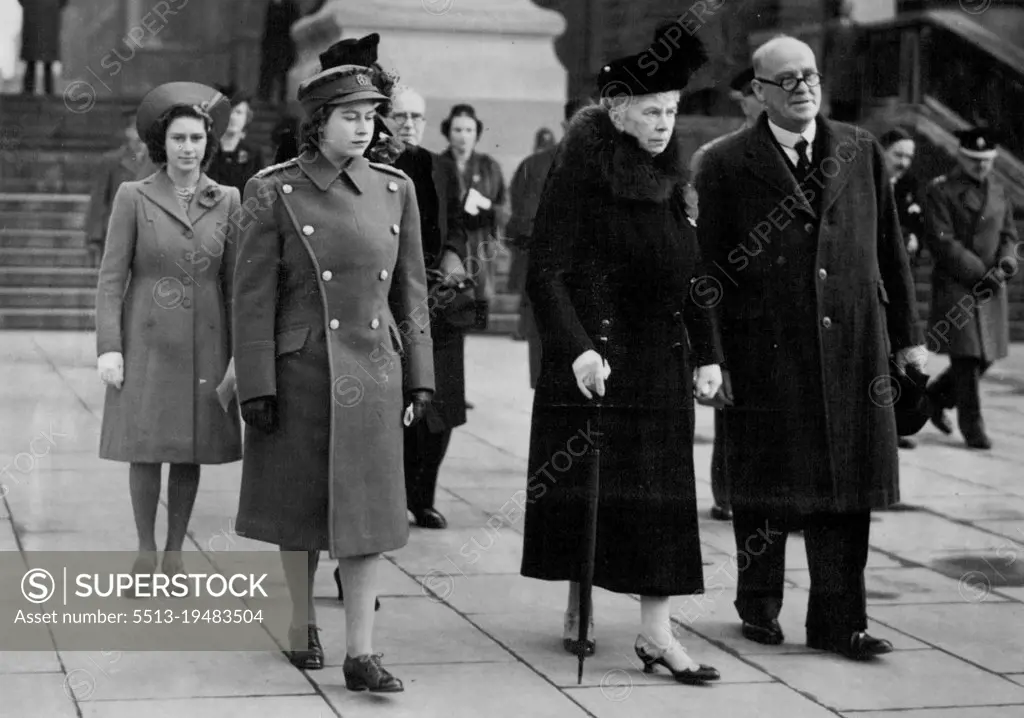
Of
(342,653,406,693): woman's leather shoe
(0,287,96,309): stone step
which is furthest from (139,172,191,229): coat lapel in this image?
(0,287,96,309): stone step

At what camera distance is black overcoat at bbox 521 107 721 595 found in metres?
5.85

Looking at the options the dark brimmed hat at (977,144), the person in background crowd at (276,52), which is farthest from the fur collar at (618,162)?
the person in background crowd at (276,52)

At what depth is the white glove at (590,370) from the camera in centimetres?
572

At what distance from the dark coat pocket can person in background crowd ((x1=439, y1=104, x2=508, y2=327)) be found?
4423 mm

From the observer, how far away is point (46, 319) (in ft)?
56.4

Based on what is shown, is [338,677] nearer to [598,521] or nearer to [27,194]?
[598,521]

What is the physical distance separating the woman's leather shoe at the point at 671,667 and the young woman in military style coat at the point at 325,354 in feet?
2.79

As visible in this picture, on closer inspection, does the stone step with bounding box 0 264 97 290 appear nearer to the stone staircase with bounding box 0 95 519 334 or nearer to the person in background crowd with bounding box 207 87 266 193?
the stone staircase with bounding box 0 95 519 334

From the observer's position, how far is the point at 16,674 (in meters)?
5.59

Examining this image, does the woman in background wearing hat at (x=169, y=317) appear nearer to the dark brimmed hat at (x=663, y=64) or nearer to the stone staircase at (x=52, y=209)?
the dark brimmed hat at (x=663, y=64)

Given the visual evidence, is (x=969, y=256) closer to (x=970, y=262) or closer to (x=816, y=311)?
(x=970, y=262)

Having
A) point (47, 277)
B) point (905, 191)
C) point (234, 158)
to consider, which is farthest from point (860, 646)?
point (47, 277)

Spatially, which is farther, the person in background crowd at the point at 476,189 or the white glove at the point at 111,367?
the person in background crowd at the point at 476,189

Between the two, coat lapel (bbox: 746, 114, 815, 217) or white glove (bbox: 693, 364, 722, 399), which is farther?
coat lapel (bbox: 746, 114, 815, 217)
